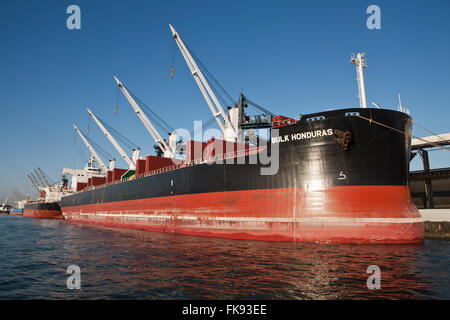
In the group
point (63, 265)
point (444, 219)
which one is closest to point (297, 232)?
point (63, 265)

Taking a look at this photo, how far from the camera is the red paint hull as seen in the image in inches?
508

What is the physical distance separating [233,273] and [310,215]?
7120mm

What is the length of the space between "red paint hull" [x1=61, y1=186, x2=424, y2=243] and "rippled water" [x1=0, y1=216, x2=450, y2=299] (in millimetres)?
941

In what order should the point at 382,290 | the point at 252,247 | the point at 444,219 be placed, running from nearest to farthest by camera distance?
the point at 382,290, the point at 252,247, the point at 444,219

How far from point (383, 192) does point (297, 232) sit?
485cm

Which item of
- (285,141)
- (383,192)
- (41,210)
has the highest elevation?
(285,141)

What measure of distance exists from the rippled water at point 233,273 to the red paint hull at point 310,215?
0.94 metres

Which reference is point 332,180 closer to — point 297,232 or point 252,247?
point 297,232

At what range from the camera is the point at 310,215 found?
13.8 m

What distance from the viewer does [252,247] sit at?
12828mm

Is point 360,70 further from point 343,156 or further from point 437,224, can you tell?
point 437,224

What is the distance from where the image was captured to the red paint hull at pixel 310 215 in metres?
12.9

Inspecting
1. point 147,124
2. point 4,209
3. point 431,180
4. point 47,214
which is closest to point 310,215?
point 431,180

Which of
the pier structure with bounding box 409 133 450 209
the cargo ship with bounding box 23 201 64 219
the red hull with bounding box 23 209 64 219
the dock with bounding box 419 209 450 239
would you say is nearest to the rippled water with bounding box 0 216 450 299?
the dock with bounding box 419 209 450 239
